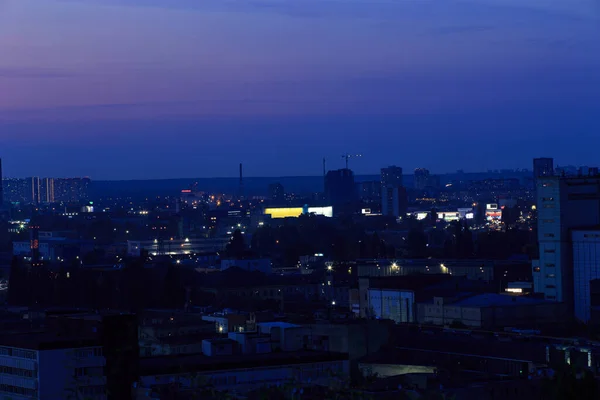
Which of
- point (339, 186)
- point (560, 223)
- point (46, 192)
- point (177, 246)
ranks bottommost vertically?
point (177, 246)

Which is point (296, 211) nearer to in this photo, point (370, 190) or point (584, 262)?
point (370, 190)

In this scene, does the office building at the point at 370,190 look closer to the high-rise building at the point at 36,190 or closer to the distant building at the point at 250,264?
the high-rise building at the point at 36,190

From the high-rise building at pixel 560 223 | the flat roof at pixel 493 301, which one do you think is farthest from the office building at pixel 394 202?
the flat roof at pixel 493 301

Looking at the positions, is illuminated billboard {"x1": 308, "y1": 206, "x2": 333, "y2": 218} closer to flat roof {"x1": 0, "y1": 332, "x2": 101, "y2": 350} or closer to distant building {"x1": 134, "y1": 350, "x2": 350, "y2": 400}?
distant building {"x1": 134, "y1": 350, "x2": 350, "y2": 400}

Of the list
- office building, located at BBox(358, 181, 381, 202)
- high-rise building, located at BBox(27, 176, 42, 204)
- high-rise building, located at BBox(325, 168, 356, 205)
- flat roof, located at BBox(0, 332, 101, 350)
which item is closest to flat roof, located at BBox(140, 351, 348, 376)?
flat roof, located at BBox(0, 332, 101, 350)

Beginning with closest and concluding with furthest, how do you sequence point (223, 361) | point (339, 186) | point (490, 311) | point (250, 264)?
1. point (223, 361)
2. point (490, 311)
3. point (250, 264)
4. point (339, 186)

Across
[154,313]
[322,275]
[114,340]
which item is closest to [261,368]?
[114,340]

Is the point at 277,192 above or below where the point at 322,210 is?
above

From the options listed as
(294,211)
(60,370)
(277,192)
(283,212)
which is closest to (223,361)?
(60,370)
